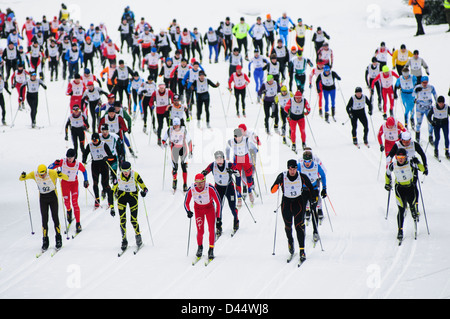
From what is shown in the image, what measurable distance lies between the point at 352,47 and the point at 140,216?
1694cm

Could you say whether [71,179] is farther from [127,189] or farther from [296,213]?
[296,213]

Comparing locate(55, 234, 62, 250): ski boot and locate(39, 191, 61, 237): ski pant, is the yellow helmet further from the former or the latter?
locate(55, 234, 62, 250): ski boot

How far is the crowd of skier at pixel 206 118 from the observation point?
32.3 ft

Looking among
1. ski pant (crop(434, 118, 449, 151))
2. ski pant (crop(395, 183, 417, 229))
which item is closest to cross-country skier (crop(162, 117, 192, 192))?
ski pant (crop(395, 183, 417, 229))

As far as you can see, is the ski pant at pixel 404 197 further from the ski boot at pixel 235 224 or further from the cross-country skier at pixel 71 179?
the cross-country skier at pixel 71 179

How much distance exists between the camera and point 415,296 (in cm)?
807

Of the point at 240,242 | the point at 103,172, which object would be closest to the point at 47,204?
the point at 103,172

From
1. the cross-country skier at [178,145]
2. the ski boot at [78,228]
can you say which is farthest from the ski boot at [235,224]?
the ski boot at [78,228]

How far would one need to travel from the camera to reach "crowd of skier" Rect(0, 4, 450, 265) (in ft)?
32.3

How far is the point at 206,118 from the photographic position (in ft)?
57.5
